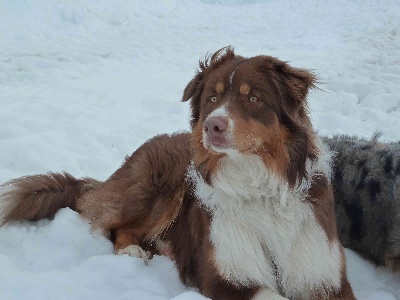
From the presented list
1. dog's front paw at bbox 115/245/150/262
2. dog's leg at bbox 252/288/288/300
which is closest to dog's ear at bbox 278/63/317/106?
dog's leg at bbox 252/288/288/300

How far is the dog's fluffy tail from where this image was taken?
4867 mm

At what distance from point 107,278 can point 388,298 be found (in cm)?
222

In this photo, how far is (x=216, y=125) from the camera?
139 inches

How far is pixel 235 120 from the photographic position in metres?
3.60

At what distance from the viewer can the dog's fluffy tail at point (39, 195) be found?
16.0 ft

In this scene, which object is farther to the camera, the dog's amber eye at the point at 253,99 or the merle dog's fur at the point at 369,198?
the merle dog's fur at the point at 369,198

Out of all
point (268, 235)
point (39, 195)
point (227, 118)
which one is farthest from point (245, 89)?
point (39, 195)

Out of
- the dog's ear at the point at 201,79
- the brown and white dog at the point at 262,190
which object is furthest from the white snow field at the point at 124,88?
the dog's ear at the point at 201,79

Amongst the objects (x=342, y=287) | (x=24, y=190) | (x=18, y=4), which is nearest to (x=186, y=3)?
(x=18, y=4)

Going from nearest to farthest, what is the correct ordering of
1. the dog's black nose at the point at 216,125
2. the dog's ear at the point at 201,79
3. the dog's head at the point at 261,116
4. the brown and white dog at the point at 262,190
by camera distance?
the dog's black nose at the point at 216,125 < the dog's head at the point at 261,116 < the brown and white dog at the point at 262,190 < the dog's ear at the point at 201,79

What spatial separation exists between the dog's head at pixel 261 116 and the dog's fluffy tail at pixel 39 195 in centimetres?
174

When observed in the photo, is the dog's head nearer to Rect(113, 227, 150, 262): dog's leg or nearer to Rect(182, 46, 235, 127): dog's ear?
Rect(182, 46, 235, 127): dog's ear

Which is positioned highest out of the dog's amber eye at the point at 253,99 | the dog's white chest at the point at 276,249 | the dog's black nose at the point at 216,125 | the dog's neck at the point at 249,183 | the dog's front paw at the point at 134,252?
the dog's amber eye at the point at 253,99

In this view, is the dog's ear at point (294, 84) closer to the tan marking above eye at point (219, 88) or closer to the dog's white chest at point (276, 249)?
the tan marking above eye at point (219, 88)
